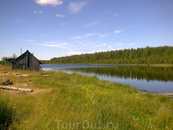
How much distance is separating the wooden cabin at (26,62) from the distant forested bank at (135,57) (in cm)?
9059

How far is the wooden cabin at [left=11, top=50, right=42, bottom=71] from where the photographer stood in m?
29.4

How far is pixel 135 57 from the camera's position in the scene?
12606 cm

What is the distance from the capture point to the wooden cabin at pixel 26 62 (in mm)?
29391

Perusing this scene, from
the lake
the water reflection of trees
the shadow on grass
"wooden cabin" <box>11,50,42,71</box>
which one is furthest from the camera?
the water reflection of trees

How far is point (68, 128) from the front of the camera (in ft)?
13.6

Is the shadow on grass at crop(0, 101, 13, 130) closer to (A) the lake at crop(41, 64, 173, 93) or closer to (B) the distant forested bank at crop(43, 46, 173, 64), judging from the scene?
(A) the lake at crop(41, 64, 173, 93)

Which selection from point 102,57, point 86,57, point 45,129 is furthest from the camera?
point 86,57

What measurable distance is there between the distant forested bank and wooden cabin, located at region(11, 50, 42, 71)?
90.6m

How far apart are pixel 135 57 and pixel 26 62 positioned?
387 ft

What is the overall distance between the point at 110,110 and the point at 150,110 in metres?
3.39

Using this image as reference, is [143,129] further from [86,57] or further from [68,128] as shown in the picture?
[86,57]

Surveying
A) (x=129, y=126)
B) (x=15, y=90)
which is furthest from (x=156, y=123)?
(x=15, y=90)

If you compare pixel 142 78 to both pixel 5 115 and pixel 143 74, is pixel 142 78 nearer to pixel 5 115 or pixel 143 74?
pixel 143 74

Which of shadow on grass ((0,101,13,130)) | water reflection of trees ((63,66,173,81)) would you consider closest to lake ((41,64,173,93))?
water reflection of trees ((63,66,173,81))
